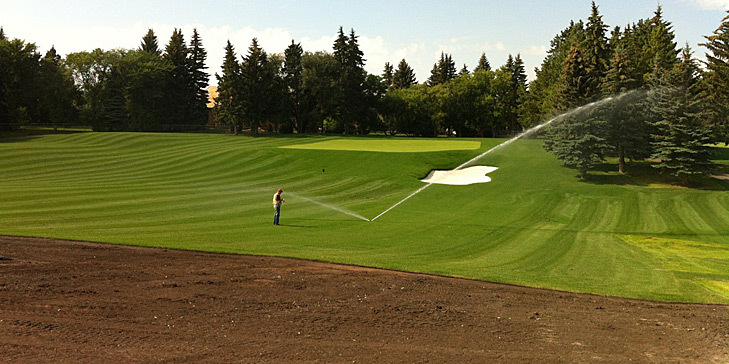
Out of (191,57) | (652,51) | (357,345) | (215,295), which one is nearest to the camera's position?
(357,345)

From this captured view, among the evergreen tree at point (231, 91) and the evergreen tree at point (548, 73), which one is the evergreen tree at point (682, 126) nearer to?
the evergreen tree at point (548, 73)

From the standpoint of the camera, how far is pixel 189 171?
42750 mm

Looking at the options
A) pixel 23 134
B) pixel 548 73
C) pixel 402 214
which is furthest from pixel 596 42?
pixel 23 134

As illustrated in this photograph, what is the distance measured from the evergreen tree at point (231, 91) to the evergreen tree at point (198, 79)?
841 inches

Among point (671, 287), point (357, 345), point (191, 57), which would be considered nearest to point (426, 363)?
point (357, 345)

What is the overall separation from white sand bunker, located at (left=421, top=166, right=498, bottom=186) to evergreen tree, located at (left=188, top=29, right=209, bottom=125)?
2861 inches

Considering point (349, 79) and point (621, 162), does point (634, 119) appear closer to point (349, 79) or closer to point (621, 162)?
point (621, 162)

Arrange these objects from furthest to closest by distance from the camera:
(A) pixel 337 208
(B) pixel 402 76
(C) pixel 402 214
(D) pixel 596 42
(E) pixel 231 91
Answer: (B) pixel 402 76
(E) pixel 231 91
(D) pixel 596 42
(A) pixel 337 208
(C) pixel 402 214

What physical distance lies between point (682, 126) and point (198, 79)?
92.2 metres

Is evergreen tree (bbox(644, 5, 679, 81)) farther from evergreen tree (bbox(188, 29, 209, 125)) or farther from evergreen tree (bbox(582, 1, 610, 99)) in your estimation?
evergreen tree (bbox(188, 29, 209, 125))

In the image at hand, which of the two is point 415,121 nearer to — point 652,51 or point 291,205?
point 652,51

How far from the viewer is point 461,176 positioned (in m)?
39.6

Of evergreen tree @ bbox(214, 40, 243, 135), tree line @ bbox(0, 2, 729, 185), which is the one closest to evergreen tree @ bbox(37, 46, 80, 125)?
tree line @ bbox(0, 2, 729, 185)

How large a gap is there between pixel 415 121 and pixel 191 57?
51408 mm
